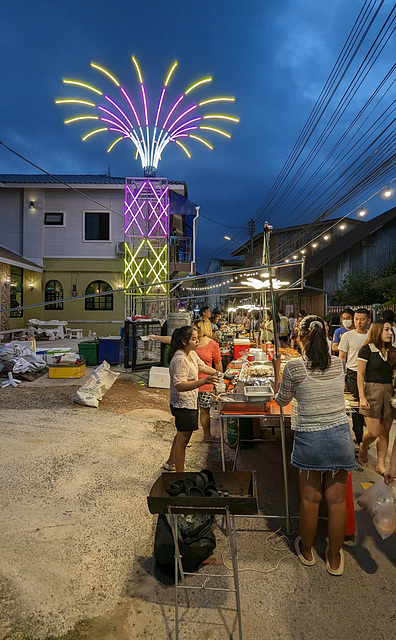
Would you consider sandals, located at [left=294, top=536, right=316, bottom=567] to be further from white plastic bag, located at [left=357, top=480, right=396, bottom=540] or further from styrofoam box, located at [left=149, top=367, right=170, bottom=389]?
styrofoam box, located at [left=149, top=367, right=170, bottom=389]

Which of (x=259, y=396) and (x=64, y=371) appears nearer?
(x=259, y=396)

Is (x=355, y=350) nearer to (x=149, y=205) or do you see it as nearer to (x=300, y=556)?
(x=300, y=556)

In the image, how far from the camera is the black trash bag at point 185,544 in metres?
2.95

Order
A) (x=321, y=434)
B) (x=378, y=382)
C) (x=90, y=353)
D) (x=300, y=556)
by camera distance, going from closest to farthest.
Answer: (x=321, y=434) < (x=300, y=556) < (x=378, y=382) < (x=90, y=353)

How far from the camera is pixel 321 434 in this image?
2.97 metres

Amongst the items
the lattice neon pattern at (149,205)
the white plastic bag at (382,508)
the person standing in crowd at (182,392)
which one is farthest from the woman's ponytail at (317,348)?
the lattice neon pattern at (149,205)

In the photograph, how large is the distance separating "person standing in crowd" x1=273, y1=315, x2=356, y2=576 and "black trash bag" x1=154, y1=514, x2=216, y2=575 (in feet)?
2.74

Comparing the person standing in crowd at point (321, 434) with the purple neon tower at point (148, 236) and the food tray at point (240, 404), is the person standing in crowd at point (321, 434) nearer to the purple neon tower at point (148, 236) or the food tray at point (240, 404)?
the food tray at point (240, 404)

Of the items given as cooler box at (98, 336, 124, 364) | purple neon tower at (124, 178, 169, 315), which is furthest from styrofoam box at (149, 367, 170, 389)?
purple neon tower at (124, 178, 169, 315)

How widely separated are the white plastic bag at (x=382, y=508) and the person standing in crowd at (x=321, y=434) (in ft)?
0.95

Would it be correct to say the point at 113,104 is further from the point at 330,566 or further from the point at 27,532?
the point at 330,566

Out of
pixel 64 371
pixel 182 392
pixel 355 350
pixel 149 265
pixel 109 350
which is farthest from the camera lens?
pixel 149 265

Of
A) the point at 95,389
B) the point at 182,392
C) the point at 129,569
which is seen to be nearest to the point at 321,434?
the point at 182,392

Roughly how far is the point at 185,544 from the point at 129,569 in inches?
20.9
